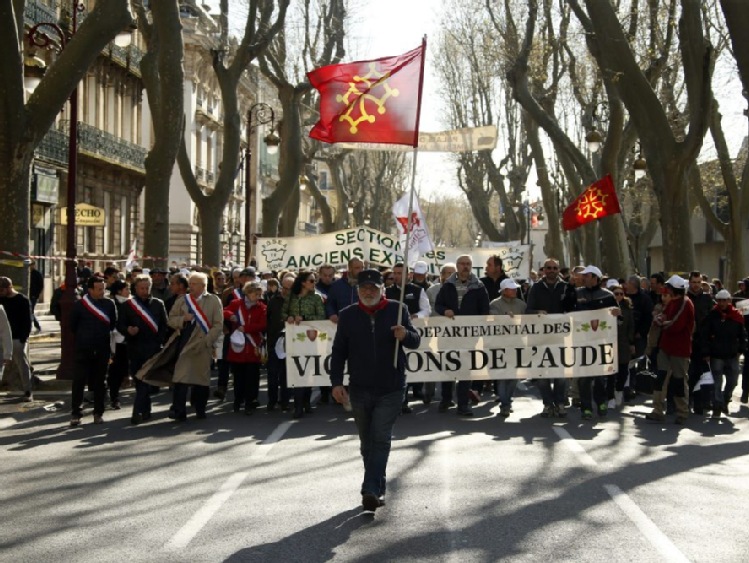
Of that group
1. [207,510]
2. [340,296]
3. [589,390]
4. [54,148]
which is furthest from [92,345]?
[54,148]

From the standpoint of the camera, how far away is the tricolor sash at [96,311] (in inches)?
499

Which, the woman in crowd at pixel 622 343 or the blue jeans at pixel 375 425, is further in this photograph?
the woman in crowd at pixel 622 343

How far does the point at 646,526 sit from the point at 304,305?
7.18 m

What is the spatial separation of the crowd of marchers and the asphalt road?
599 millimetres

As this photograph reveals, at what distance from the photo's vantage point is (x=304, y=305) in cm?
1403

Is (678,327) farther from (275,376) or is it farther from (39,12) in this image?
(39,12)

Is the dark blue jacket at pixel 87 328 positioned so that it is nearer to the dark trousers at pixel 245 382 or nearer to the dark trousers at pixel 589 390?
the dark trousers at pixel 245 382

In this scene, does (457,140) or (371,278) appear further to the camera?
(457,140)

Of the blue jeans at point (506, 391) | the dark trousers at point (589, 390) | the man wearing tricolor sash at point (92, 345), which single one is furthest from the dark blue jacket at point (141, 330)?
the dark trousers at point (589, 390)

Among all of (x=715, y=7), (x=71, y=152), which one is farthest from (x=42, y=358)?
(x=715, y=7)

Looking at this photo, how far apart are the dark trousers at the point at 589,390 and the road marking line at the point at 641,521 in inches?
121

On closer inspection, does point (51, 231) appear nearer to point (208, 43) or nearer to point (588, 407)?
point (208, 43)

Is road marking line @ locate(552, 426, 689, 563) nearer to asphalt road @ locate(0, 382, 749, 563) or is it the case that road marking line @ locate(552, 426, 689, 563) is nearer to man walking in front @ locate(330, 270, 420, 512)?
asphalt road @ locate(0, 382, 749, 563)

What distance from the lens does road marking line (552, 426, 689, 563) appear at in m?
6.75
